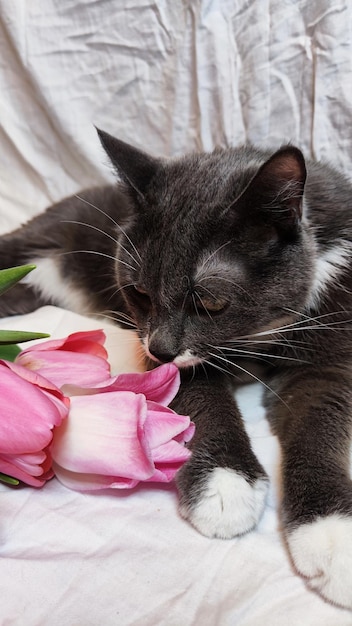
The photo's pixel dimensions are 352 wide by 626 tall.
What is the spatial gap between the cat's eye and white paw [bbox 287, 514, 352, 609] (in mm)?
339

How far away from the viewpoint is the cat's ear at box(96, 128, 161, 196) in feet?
3.33

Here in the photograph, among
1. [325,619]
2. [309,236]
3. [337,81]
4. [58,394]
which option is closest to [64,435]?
[58,394]

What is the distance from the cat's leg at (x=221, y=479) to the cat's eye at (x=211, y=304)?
164 mm

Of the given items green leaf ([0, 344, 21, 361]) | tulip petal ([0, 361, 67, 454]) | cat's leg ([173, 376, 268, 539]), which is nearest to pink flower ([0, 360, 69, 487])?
tulip petal ([0, 361, 67, 454])

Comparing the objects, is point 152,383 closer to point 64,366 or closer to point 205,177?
point 64,366

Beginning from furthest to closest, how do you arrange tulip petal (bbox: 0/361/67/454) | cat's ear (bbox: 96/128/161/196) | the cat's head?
1. cat's ear (bbox: 96/128/161/196)
2. the cat's head
3. tulip petal (bbox: 0/361/67/454)

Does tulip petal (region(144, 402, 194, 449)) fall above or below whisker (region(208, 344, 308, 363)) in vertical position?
above

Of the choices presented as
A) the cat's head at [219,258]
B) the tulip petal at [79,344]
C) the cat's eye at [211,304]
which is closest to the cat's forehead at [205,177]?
the cat's head at [219,258]

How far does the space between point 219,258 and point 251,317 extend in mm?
109

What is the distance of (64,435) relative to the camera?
0.74m

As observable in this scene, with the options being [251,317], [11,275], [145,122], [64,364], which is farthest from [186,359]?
[145,122]

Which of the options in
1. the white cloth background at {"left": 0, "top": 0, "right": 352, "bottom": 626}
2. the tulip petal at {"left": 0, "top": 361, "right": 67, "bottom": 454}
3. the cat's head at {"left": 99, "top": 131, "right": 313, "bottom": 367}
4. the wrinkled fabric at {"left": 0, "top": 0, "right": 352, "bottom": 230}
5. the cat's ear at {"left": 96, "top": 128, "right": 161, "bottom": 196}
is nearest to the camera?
the tulip petal at {"left": 0, "top": 361, "right": 67, "bottom": 454}

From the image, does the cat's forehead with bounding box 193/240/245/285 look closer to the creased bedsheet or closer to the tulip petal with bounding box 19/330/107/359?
the tulip petal with bounding box 19/330/107/359

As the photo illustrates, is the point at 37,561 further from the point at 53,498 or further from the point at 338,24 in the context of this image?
the point at 338,24
